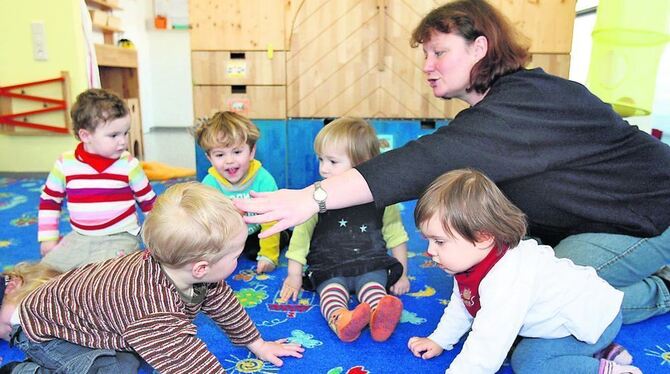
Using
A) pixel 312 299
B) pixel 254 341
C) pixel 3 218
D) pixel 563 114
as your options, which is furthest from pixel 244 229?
pixel 3 218

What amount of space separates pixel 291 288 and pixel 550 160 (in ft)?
2.31

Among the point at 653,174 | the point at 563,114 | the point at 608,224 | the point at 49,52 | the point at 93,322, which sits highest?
the point at 49,52

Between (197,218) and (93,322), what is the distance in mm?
269

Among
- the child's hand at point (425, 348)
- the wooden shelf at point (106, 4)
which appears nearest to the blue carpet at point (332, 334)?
the child's hand at point (425, 348)

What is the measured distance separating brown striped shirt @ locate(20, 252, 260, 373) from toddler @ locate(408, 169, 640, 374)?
43 cm

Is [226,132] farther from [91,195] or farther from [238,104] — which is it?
[238,104]

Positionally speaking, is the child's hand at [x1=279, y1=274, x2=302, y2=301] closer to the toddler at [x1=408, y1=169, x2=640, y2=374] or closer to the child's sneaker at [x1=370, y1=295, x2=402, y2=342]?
the child's sneaker at [x1=370, y1=295, x2=402, y2=342]

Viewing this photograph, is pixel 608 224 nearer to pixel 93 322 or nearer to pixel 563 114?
pixel 563 114

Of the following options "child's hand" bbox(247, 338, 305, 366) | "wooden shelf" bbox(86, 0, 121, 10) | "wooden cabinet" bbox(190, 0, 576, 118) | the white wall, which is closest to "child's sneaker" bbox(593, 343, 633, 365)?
"child's hand" bbox(247, 338, 305, 366)

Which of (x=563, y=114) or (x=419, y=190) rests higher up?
(x=563, y=114)

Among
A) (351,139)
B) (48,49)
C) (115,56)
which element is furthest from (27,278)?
(115,56)

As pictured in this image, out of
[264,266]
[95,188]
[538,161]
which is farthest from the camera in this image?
[264,266]

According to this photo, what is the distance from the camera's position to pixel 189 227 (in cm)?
84

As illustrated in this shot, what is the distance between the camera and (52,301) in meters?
0.92
